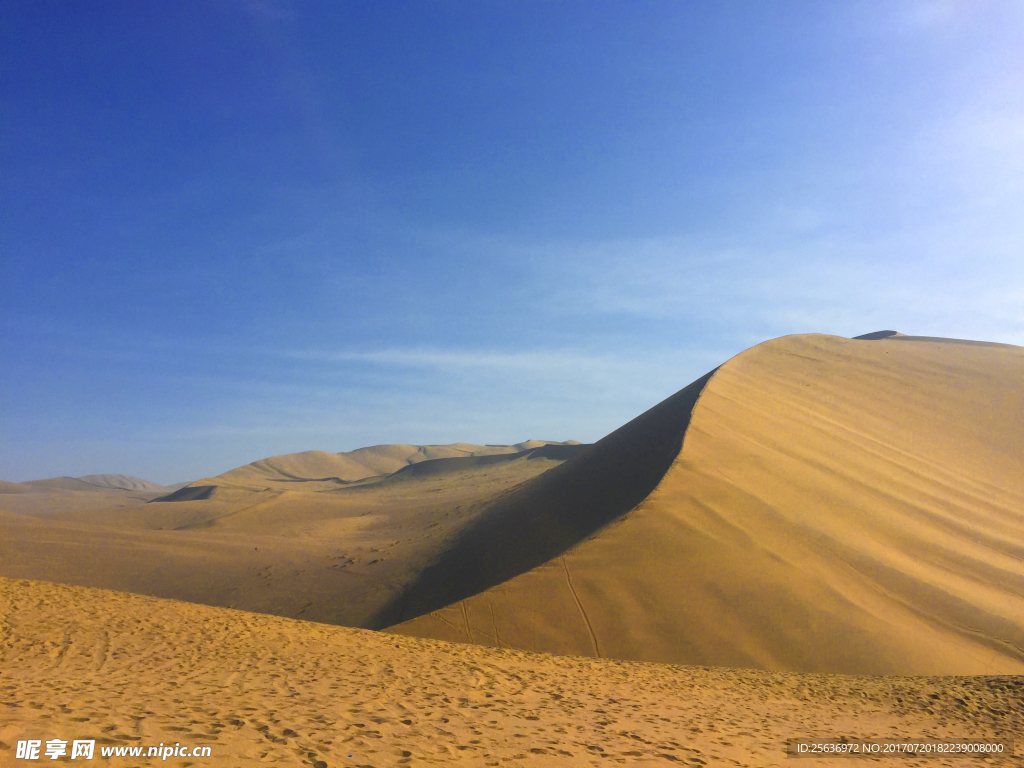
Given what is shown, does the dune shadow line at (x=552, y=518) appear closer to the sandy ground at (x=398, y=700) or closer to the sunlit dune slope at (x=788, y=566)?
the sunlit dune slope at (x=788, y=566)

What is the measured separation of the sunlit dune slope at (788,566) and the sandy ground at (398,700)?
72cm

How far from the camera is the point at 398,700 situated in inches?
208

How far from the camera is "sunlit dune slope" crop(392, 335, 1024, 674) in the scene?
7.86m

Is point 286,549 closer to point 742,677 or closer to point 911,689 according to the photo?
point 742,677

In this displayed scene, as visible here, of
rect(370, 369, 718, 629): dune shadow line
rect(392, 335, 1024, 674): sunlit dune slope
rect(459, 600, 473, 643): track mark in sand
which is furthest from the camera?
rect(370, 369, 718, 629): dune shadow line

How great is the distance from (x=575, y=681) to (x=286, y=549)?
48.1ft

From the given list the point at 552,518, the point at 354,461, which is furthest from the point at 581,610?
the point at 354,461

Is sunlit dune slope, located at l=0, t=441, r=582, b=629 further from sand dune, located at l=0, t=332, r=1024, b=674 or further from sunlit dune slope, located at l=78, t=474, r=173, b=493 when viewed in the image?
sunlit dune slope, located at l=78, t=474, r=173, b=493

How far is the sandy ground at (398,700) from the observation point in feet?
13.0

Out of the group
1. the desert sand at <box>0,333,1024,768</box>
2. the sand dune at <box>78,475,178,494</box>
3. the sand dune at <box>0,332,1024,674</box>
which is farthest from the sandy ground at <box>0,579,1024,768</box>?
the sand dune at <box>78,475,178,494</box>

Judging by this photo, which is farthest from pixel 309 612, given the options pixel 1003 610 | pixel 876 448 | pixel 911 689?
pixel 876 448

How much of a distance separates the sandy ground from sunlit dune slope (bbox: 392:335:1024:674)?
72 cm

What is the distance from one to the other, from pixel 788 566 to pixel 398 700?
6234mm

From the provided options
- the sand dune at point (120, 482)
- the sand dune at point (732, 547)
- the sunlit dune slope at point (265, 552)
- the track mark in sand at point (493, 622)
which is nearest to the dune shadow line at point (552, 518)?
the sand dune at point (732, 547)
